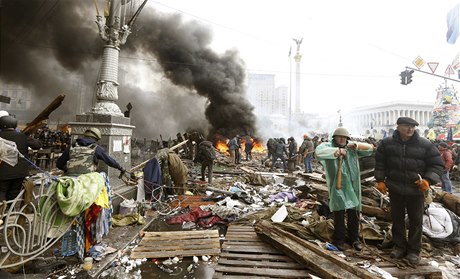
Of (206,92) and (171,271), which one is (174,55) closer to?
(206,92)

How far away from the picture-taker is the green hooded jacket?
349 cm

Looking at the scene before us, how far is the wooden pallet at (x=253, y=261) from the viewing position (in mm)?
2783

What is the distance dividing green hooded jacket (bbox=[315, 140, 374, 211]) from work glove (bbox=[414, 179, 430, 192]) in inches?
29.3

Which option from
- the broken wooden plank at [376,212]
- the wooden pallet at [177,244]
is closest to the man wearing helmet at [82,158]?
the wooden pallet at [177,244]

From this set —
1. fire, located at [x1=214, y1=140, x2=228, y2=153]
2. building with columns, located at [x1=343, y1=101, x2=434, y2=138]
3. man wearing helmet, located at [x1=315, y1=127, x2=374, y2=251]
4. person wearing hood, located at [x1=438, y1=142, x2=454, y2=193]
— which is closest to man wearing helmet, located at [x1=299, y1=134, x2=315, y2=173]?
person wearing hood, located at [x1=438, y1=142, x2=454, y2=193]

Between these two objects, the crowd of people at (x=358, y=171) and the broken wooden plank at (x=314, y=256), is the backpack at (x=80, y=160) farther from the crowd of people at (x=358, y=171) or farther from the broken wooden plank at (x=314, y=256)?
the broken wooden plank at (x=314, y=256)

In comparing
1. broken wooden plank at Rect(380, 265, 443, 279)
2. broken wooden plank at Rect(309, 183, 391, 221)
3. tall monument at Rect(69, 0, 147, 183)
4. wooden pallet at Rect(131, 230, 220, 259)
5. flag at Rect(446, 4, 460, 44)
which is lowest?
wooden pallet at Rect(131, 230, 220, 259)

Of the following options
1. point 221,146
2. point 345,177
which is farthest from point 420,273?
point 221,146

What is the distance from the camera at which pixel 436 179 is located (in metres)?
2.93

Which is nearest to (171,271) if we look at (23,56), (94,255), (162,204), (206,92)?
(94,255)

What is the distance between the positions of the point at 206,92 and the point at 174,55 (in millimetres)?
5100

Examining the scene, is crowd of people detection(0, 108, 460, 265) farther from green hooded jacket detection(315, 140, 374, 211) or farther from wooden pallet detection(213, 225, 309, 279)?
wooden pallet detection(213, 225, 309, 279)

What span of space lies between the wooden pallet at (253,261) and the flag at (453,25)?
57.9 feet

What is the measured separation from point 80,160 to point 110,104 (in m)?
2.75
